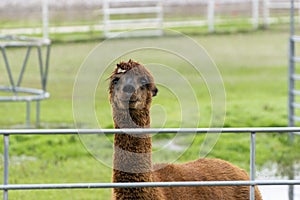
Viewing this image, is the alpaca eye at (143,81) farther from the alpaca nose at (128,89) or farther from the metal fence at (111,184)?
the metal fence at (111,184)

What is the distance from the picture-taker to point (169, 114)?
52.2 ft

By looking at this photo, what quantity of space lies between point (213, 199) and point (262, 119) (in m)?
8.45

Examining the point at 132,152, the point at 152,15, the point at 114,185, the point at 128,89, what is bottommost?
the point at 114,185

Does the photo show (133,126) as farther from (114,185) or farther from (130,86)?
(114,185)

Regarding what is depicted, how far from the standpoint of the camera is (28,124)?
573 inches

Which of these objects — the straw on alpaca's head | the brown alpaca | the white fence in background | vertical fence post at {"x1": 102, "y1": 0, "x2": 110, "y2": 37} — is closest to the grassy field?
vertical fence post at {"x1": 102, "y1": 0, "x2": 110, "y2": 37}

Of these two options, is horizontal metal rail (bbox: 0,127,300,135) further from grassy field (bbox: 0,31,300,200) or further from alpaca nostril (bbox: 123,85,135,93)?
grassy field (bbox: 0,31,300,200)

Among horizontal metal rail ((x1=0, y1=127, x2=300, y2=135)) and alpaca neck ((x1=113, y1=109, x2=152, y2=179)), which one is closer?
horizontal metal rail ((x1=0, y1=127, x2=300, y2=135))

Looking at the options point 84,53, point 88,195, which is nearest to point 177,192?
point 88,195

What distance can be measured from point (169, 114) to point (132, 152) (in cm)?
906

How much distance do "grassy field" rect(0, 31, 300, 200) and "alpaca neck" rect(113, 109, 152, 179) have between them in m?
3.38

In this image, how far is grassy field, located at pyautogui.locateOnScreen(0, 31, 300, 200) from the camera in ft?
37.8

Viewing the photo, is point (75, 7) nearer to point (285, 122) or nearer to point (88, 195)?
point (285, 122)

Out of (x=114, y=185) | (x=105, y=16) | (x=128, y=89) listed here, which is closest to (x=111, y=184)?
(x=114, y=185)
